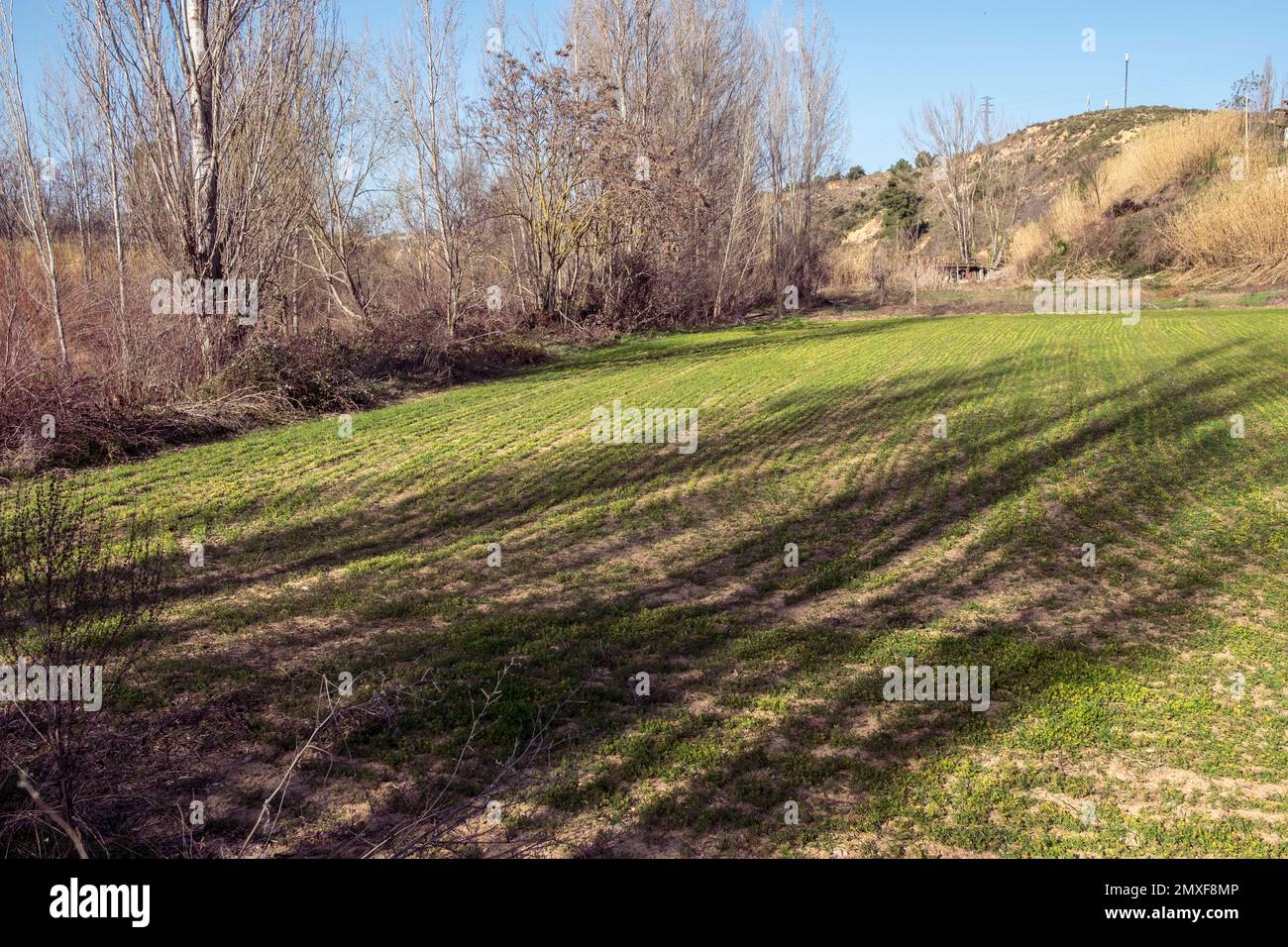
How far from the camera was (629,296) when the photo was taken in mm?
30797

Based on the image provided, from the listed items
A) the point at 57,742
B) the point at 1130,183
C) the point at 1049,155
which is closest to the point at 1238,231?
the point at 1130,183

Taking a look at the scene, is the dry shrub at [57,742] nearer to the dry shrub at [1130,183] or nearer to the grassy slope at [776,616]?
the grassy slope at [776,616]

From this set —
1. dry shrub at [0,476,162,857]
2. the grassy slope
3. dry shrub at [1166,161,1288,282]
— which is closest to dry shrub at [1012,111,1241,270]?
dry shrub at [1166,161,1288,282]

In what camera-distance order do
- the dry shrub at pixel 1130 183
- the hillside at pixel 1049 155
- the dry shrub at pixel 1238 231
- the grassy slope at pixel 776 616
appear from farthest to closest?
the hillside at pixel 1049 155, the dry shrub at pixel 1130 183, the dry shrub at pixel 1238 231, the grassy slope at pixel 776 616

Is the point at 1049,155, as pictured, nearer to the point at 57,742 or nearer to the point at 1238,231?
the point at 1238,231

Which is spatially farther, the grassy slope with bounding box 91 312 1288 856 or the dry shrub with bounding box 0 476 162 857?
the grassy slope with bounding box 91 312 1288 856

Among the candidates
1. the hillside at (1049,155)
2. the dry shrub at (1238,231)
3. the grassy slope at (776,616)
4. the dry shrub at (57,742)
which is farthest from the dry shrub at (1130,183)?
the dry shrub at (57,742)

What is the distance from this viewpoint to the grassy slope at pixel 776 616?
161 inches

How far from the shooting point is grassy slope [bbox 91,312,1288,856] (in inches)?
161

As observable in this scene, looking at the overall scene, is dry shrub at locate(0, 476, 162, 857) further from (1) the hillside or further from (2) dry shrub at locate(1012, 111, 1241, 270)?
(1) the hillside

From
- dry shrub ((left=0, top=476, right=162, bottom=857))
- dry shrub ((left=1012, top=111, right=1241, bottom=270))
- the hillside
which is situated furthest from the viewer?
the hillside

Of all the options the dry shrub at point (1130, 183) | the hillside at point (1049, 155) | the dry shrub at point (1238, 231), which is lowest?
the dry shrub at point (1238, 231)
